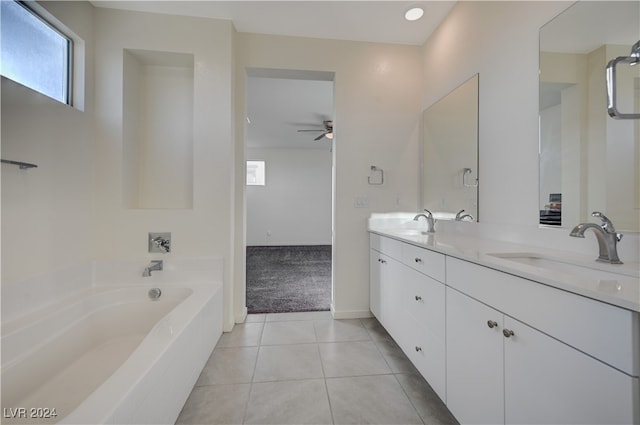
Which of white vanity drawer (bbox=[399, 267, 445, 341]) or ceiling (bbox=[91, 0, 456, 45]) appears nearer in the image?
white vanity drawer (bbox=[399, 267, 445, 341])

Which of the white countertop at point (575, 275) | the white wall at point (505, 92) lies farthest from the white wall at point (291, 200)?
the white countertop at point (575, 275)

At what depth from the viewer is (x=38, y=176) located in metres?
1.52

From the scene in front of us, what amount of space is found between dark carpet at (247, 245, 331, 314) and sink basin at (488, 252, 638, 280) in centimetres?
186

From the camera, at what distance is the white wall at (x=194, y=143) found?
1.98 meters

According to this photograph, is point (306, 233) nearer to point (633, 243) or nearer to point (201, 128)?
point (201, 128)

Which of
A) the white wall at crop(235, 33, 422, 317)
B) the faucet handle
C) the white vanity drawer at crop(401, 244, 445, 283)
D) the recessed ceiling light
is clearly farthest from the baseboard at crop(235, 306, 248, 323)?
the recessed ceiling light

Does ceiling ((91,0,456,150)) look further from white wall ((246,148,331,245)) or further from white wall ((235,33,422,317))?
white wall ((246,148,331,245))

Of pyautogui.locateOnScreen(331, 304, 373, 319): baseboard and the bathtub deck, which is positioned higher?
the bathtub deck

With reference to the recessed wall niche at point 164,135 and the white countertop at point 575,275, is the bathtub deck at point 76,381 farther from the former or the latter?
the white countertop at point 575,275

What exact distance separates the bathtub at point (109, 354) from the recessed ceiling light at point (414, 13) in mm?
2676

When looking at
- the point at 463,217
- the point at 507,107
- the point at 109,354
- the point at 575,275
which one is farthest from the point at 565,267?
the point at 109,354

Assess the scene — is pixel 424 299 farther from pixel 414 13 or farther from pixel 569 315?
pixel 414 13

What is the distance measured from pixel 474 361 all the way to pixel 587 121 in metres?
1.16

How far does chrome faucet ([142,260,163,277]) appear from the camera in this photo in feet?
6.51
